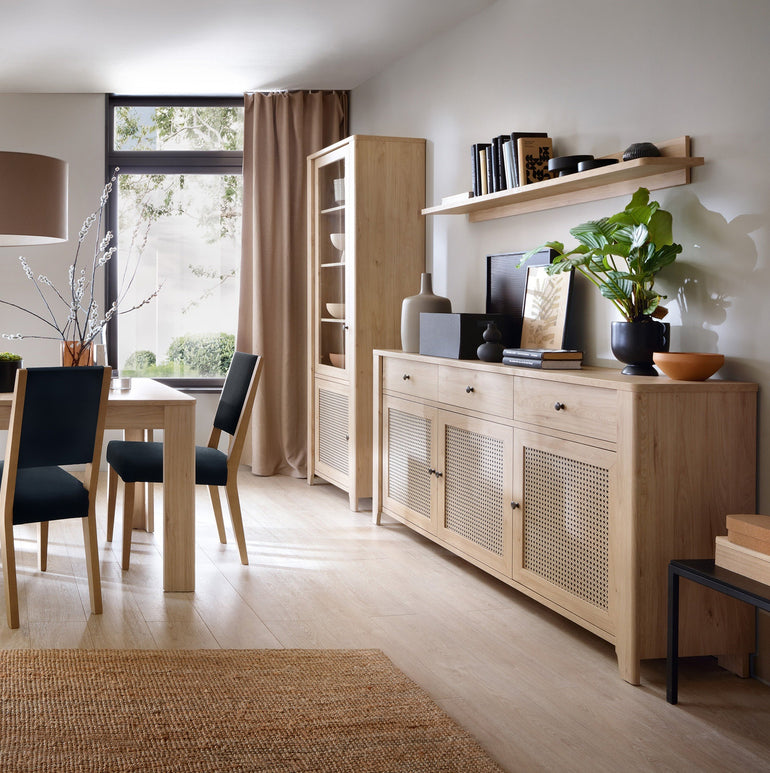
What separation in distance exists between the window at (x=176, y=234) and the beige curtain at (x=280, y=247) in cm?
32

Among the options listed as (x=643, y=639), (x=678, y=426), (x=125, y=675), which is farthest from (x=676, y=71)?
(x=125, y=675)

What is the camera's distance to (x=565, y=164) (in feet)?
10.7

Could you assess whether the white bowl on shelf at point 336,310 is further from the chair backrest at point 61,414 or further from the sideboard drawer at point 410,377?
the chair backrest at point 61,414

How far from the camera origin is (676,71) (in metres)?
2.94

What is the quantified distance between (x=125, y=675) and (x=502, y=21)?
3.11m

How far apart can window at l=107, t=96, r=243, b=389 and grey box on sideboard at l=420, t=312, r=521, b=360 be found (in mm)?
2682

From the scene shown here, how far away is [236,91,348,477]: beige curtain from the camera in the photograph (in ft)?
19.4

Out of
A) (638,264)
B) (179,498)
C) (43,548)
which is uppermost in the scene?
(638,264)

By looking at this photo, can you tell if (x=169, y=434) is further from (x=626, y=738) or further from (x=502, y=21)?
(x=502, y=21)

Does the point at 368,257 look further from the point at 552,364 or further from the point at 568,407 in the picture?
the point at 568,407

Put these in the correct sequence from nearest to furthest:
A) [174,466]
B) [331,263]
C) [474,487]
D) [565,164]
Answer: [565,164], [174,466], [474,487], [331,263]

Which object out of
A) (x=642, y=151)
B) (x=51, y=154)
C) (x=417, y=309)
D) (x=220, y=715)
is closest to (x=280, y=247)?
(x=51, y=154)

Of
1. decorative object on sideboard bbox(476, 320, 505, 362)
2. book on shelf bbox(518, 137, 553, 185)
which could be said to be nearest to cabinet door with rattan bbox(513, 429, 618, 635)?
decorative object on sideboard bbox(476, 320, 505, 362)

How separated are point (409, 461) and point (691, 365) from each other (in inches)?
70.0
